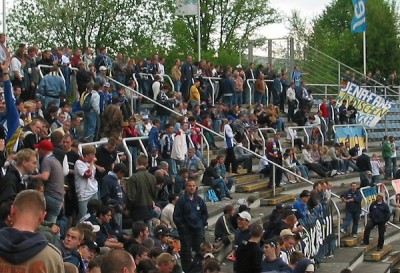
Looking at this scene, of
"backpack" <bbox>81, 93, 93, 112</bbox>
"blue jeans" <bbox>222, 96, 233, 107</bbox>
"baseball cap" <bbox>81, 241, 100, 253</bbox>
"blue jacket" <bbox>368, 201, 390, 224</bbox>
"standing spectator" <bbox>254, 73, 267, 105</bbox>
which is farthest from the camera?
"standing spectator" <bbox>254, 73, 267, 105</bbox>

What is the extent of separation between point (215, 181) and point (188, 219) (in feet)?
19.3

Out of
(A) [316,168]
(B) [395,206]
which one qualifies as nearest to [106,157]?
(A) [316,168]

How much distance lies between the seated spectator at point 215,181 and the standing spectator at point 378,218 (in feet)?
12.1

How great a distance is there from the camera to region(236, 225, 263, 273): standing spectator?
1198cm

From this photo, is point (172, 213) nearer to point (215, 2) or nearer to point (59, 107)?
point (59, 107)

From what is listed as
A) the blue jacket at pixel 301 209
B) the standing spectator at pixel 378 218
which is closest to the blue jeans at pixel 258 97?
the standing spectator at pixel 378 218

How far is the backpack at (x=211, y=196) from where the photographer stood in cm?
2094

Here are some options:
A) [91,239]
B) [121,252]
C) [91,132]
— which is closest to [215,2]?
[91,132]

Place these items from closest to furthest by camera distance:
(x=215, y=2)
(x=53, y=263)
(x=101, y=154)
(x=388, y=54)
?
(x=53, y=263) → (x=101, y=154) → (x=215, y=2) → (x=388, y=54)

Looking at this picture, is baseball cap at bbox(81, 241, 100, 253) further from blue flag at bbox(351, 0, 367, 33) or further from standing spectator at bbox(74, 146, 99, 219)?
blue flag at bbox(351, 0, 367, 33)

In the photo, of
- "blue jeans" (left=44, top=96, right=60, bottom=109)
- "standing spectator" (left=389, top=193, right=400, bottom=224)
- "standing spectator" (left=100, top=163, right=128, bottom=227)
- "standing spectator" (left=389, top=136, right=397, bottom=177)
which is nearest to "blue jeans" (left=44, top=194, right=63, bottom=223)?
"standing spectator" (left=100, top=163, right=128, bottom=227)

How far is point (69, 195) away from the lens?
46.3 ft

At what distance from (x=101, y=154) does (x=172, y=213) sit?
169 cm

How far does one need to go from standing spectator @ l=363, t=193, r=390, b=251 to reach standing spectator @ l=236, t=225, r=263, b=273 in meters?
11.2
